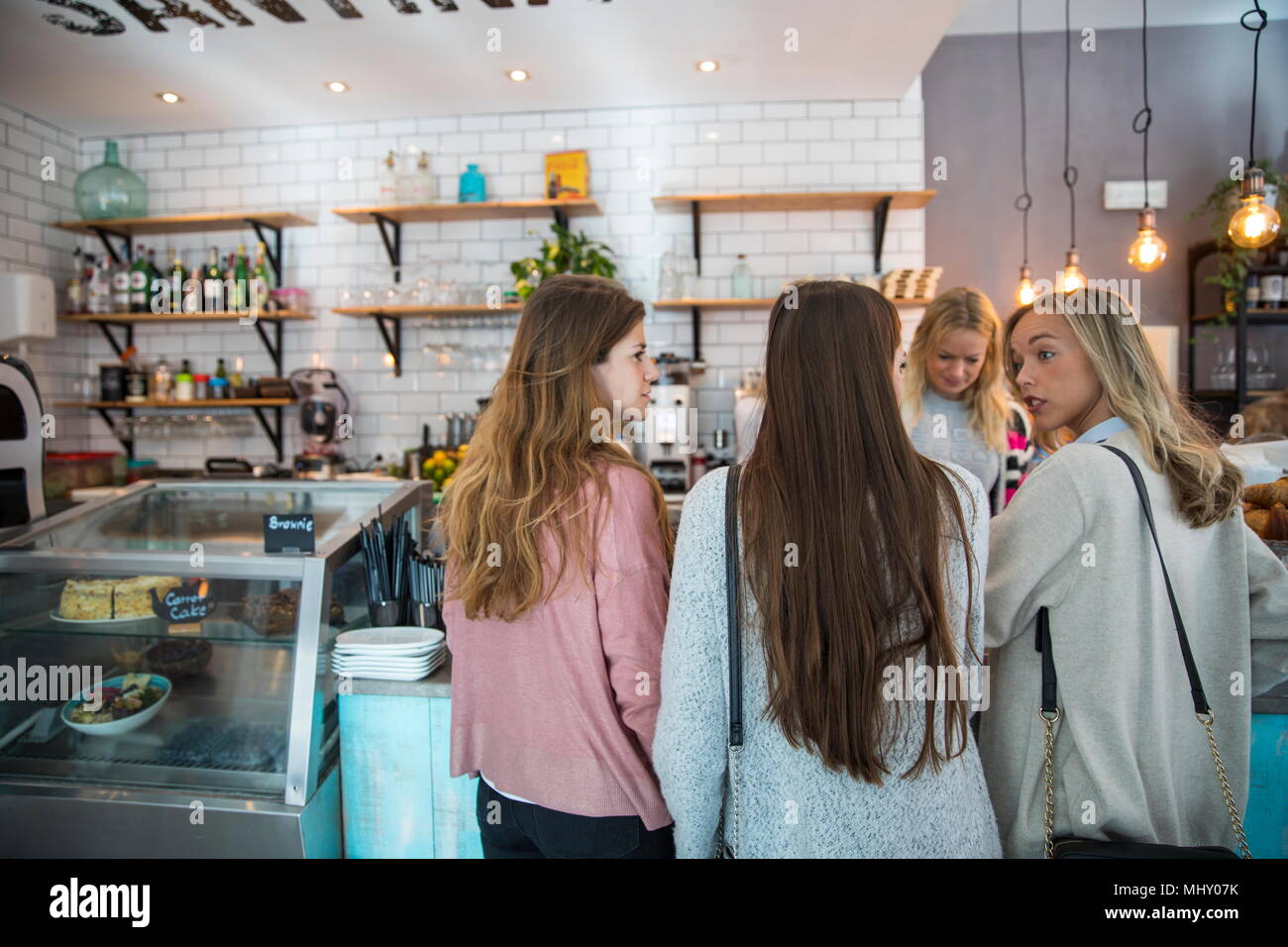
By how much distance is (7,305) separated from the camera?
14.2ft

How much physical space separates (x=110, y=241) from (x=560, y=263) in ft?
9.93

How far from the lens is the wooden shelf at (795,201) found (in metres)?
4.54

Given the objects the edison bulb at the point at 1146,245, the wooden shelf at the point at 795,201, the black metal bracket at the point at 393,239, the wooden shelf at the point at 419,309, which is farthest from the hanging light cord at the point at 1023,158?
the black metal bracket at the point at 393,239

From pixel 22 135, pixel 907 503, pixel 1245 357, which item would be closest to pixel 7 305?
pixel 22 135

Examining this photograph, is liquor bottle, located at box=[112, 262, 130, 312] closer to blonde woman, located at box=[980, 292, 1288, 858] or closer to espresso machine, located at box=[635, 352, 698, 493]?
espresso machine, located at box=[635, 352, 698, 493]

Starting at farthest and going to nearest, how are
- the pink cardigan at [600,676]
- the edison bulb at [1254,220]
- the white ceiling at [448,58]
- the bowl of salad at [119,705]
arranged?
the white ceiling at [448,58] → the edison bulb at [1254,220] → the bowl of salad at [119,705] → the pink cardigan at [600,676]

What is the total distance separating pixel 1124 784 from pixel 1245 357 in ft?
14.5

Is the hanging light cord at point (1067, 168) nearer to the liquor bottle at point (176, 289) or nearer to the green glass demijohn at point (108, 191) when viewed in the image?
the liquor bottle at point (176, 289)

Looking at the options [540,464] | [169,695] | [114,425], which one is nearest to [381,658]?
[169,695]

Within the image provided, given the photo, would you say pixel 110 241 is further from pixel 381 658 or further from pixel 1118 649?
pixel 1118 649

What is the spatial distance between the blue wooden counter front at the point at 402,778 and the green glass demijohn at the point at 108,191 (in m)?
4.62

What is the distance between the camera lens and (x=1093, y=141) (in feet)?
16.4

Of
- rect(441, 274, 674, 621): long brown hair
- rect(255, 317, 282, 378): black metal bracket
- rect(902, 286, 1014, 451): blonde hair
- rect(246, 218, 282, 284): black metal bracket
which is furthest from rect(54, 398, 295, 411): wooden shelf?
rect(441, 274, 674, 621): long brown hair

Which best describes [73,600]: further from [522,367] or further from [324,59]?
[324,59]
